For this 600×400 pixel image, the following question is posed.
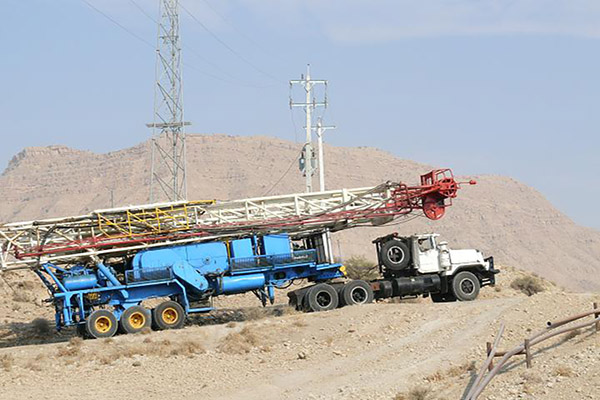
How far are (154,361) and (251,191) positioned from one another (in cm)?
10009

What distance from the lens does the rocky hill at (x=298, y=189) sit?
119m

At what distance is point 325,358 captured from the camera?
24750 millimetres

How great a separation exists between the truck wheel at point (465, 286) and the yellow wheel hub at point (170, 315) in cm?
Result: 1006

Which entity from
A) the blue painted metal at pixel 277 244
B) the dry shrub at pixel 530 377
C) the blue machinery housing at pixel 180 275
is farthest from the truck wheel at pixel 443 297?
the dry shrub at pixel 530 377

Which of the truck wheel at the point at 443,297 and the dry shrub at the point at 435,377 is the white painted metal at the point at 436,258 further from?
the dry shrub at the point at 435,377

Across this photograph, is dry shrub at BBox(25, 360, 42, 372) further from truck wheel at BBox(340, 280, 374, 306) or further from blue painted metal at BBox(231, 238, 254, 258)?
truck wheel at BBox(340, 280, 374, 306)

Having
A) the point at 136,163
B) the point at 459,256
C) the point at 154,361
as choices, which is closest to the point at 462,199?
the point at 136,163

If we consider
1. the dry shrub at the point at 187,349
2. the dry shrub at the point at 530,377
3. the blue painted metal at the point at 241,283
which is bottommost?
the dry shrub at the point at 530,377

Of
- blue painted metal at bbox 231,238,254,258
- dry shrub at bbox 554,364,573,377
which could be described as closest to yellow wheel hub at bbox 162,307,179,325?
blue painted metal at bbox 231,238,254,258

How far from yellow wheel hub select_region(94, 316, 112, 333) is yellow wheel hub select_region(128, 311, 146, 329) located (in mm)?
705

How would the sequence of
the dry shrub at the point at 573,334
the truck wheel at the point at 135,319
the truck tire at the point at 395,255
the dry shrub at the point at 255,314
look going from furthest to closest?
the truck tire at the point at 395,255
the dry shrub at the point at 255,314
the truck wheel at the point at 135,319
the dry shrub at the point at 573,334

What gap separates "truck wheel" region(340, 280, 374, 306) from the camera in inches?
1215

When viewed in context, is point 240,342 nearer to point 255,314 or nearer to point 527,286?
point 255,314

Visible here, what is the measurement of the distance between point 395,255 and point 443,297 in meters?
2.53
